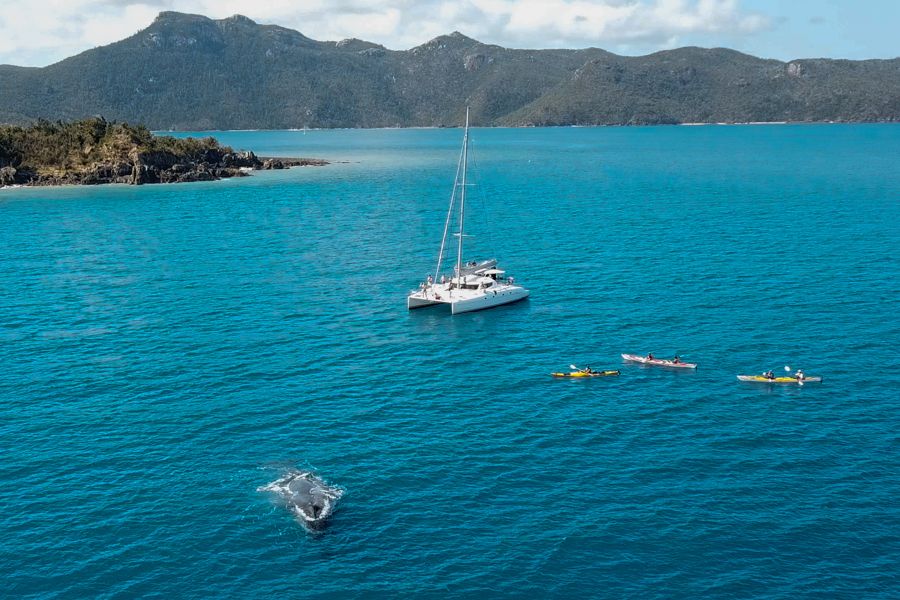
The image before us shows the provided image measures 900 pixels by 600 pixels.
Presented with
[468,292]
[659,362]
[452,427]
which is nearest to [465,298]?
[468,292]

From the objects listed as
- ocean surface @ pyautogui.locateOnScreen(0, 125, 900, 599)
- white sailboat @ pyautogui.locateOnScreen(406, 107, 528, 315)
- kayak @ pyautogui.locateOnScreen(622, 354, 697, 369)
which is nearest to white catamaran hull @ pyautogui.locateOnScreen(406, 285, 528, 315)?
white sailboat @ pyautogui.locateOnScreen(406, 107, 528, 315)

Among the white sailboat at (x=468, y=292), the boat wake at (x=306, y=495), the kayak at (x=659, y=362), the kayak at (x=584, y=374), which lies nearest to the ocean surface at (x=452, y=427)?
the boat wake at (x=306, y=495)

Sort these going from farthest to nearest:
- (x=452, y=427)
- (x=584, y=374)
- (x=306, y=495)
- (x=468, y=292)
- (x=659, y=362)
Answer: (x=468, y=292), (x=659, y=362), (x=584, y=374), (x=452, y=427), (x=306, y=495)

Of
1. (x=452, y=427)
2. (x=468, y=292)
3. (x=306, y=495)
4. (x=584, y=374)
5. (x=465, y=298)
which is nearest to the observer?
(x=306, y=495)

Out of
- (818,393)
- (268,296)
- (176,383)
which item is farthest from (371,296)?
(818,393)

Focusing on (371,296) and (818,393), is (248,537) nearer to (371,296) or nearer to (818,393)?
(818,393)

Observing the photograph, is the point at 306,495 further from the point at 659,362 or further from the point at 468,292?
the point at 468,292

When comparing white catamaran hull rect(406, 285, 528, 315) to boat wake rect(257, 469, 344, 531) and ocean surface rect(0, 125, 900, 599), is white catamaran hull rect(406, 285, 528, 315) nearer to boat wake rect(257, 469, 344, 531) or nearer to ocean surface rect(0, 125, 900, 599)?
Result: ocean surface rect(0, 125, 900, 599)
